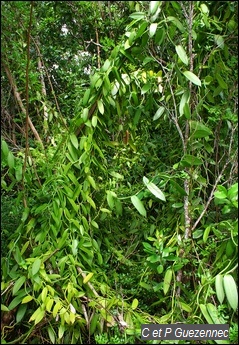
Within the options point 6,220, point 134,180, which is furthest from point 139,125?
point 6,220

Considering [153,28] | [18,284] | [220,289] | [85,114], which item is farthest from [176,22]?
[18,284]

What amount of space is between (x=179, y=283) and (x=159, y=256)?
0.08m

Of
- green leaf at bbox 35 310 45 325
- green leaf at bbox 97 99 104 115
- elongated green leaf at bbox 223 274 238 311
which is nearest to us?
elongated green leaf at bbox 223 274 238 311

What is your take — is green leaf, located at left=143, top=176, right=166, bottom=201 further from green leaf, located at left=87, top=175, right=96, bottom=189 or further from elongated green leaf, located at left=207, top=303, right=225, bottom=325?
elongated green leaf, located at left=207, top=303, right=225, bottom=325

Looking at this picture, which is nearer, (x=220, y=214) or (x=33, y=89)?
(x=220, y=214)

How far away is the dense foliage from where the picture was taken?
2.82ft

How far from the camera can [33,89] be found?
1.06 metres

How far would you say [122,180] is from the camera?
110 centimetres

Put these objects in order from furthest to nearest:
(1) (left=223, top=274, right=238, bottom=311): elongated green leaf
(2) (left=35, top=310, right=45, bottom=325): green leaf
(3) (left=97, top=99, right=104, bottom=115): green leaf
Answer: (3) (left=97, top=99, right=104, bottom=115): green leaf → (2) (left=35, top=310, right=45, bottom=325): green leaf → (1) (left=223, top=274, right=238, bottom=311): elongated green leaf

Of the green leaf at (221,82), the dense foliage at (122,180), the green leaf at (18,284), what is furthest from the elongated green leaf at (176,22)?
the green leaf at (18,284)

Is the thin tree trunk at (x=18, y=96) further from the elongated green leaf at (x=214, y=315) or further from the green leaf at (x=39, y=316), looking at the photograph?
the elongated green leaf at (x=214, y=315)

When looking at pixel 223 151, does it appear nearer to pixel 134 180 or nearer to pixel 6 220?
pixel 134 180

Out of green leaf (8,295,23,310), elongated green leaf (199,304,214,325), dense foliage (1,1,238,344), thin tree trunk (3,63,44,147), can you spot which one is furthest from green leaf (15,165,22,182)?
elongated green leaf (199,304,214,325)

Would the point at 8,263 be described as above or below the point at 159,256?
above
